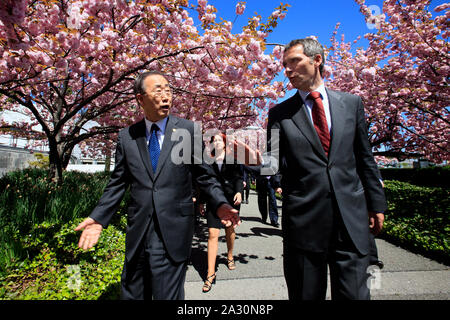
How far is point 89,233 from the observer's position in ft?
5.71

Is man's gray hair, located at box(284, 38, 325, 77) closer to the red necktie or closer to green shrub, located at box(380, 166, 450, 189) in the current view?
the red necktie

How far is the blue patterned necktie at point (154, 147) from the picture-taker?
73.6 inches

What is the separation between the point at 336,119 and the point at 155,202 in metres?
1.45

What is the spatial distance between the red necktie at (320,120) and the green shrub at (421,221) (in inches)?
→ 185

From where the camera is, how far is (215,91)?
21.1ft

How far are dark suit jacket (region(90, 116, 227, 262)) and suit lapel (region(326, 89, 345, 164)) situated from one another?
2.92ft

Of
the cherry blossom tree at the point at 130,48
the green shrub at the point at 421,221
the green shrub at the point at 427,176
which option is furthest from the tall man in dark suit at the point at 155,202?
the green shrub at the point at 427,176

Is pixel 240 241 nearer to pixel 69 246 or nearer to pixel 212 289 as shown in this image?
pixel 212 289

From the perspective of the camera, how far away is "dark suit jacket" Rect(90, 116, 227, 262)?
68.8 inches

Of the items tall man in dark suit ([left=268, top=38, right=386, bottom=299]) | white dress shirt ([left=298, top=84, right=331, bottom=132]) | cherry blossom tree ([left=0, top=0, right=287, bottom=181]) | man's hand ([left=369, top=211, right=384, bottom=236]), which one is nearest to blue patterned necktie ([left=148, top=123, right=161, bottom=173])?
tall man in dark suit ([left=268, top=38, right=386, bottom=299])

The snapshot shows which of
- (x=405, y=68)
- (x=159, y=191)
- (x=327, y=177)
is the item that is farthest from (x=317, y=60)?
(x=405, y=68)

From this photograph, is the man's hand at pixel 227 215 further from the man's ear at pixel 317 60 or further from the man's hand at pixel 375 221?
the man's ear at pixel 317 60
